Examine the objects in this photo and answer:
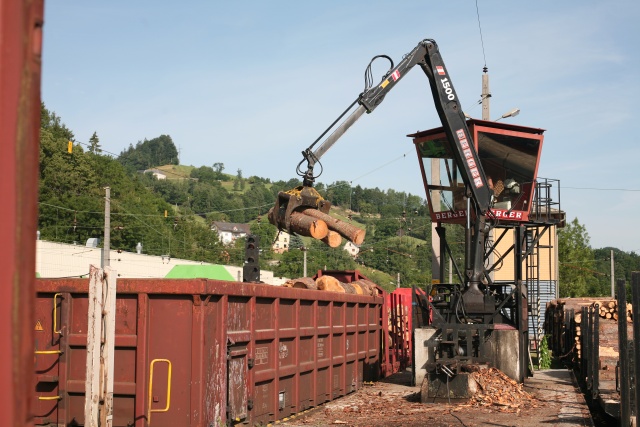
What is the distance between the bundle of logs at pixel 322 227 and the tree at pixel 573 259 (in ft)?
177

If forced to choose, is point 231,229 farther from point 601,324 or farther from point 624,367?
point 624,367

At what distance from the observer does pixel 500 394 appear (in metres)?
13.4

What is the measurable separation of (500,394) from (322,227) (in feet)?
14.2

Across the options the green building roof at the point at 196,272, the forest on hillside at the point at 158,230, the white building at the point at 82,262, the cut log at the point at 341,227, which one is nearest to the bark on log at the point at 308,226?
the cut log at the point at 341,227

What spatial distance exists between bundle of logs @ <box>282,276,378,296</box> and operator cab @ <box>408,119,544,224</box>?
3.63 meters

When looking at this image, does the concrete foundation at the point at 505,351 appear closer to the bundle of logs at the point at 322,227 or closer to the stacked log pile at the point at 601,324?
the stacked log pile at the point at 601,324

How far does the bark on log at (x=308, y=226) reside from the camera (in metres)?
12.2

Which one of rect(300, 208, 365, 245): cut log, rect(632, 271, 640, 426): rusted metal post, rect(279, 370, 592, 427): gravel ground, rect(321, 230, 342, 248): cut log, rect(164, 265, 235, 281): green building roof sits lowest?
rect(279, 370, 592, 427): gravel ground

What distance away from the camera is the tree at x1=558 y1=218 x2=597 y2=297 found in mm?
67312

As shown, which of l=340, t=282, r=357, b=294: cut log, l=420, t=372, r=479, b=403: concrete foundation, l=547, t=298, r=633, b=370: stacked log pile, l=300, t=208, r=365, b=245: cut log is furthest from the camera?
l=340, t=282, r=357, b=294: cut log

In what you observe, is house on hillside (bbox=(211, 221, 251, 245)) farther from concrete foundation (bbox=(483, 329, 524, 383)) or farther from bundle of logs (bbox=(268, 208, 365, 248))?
bundle of logs (bbox=(268, 208, 365, 248))

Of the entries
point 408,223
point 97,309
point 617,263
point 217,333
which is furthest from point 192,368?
point 408,223

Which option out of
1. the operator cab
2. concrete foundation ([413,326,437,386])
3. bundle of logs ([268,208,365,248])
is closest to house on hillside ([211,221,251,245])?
the operator cab

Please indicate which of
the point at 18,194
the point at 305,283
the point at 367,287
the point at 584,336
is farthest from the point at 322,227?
the point at 18,194
